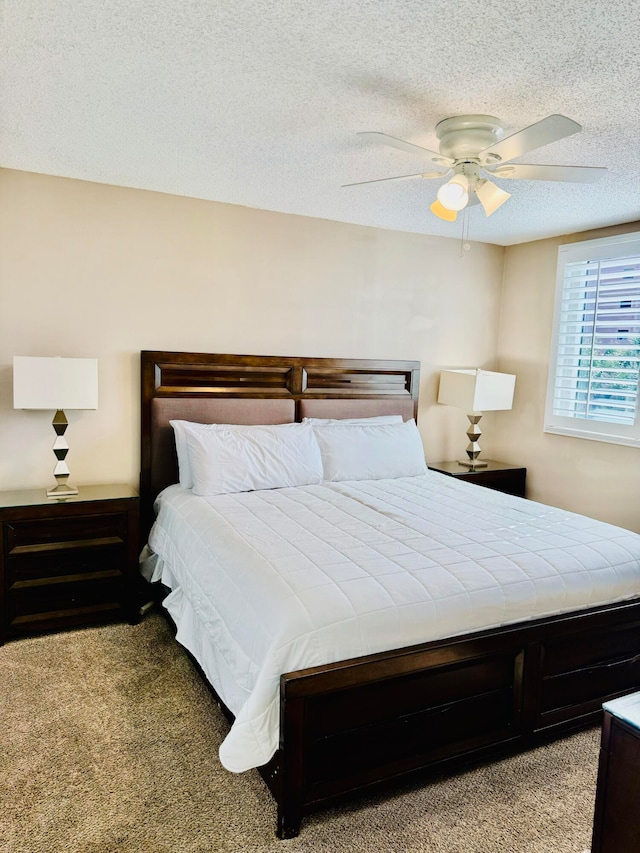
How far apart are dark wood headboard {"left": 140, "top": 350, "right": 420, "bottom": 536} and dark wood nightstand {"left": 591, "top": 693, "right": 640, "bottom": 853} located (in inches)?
112

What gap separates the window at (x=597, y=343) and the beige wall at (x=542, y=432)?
3.5 inches

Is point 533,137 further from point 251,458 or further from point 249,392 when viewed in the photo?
point 249,392

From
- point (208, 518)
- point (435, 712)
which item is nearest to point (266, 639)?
point (435, 712)

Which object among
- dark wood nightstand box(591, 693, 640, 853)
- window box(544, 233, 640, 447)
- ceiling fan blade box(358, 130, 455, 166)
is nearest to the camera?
dark wood nightstand box(591, 693, 640, 853)

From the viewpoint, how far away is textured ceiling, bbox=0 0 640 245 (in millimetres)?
1701

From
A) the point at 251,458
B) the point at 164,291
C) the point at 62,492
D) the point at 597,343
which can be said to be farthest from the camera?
the point at 597,343

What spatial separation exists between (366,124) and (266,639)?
81.6 inches

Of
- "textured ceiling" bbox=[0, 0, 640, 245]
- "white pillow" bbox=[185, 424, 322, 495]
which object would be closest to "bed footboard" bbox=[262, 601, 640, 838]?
"white pillow" bbox=[185, 424, 322, 495]

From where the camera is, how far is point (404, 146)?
2213 mm

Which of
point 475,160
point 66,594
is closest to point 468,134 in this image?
point 475,160

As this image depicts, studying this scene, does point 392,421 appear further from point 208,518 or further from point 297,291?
point 208,518

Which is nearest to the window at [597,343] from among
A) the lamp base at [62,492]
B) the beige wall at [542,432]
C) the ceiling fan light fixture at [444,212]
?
the beige wall at [542,432]

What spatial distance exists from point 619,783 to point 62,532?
2707 millimetres

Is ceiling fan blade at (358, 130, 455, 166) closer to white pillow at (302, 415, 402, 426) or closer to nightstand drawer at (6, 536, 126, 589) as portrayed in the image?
white pillow at (302, 415, 402, 426)
